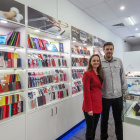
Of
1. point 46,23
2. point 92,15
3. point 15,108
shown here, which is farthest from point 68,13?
point 15,108

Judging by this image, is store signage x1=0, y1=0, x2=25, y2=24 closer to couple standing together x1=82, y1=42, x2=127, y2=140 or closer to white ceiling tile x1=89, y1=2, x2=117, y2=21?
couple standing together x1=82, y1=42, x2=127, y2=140

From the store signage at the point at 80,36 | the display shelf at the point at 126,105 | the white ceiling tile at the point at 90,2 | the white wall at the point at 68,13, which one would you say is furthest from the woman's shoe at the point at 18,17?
the display shelf at the point at 126,105

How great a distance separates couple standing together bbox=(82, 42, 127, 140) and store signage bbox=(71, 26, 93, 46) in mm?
1209

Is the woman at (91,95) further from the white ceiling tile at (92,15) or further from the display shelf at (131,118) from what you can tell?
the white ceiling tile at (92,15)

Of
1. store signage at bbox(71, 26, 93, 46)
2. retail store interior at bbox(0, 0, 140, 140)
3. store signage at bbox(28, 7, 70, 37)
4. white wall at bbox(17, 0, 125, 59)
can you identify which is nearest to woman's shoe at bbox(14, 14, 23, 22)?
retail store interior at bbox(0, 0, 140, 140)

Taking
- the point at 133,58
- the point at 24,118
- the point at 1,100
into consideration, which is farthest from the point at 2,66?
the point at 133,58

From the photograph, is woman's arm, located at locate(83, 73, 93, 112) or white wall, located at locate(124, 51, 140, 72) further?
white wall, located at locate(124, 51, 140, 72)

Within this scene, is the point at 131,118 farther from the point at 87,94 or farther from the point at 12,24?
the point at 12,24

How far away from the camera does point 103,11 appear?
3.80 metres

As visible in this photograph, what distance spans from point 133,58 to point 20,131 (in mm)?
5754

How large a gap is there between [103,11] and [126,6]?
26.1 inches

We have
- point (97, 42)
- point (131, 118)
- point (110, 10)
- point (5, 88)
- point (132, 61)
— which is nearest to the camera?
point (131, 118)

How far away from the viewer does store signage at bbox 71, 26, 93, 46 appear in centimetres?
310

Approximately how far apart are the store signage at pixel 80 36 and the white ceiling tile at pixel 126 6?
1.06m
